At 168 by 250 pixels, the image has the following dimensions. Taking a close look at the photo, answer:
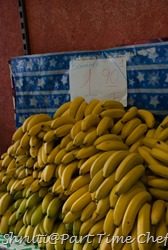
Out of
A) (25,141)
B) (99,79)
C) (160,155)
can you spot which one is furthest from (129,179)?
(99,79)

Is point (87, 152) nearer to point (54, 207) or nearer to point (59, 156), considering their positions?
point (59, 156)

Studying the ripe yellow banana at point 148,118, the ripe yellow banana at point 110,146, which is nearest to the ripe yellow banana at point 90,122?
the ripe yellow banana at point 110,146

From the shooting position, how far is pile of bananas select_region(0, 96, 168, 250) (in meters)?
1.09

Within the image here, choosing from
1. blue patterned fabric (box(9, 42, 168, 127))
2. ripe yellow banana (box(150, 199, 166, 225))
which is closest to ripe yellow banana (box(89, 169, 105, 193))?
ripe yellow banana (box(150, 199, 166, 225))

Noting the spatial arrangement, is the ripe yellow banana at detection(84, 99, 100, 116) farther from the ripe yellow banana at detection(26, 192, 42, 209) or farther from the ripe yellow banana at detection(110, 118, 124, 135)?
the ripe yellow banana at detection(26, 192, 42, 209)

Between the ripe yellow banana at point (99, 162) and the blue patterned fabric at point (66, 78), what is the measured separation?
0.48 metres

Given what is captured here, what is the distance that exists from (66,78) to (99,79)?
0.22m

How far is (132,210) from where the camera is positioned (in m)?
1.07

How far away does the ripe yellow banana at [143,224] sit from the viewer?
3.27ft

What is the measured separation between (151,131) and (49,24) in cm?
102

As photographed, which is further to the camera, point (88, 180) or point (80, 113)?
point (80, 113)

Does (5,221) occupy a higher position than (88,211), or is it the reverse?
(88,211)

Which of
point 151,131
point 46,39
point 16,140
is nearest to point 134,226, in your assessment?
point 151,131

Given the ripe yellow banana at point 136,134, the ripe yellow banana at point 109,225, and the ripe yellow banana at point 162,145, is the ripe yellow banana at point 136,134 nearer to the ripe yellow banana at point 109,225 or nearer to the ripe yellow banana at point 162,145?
the ripe yellow banana at point 162,145
